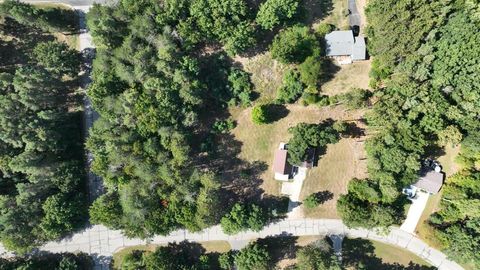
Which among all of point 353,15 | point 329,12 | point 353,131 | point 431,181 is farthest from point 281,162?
point 353,15

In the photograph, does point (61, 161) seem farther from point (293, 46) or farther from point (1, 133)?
point (293, 46)

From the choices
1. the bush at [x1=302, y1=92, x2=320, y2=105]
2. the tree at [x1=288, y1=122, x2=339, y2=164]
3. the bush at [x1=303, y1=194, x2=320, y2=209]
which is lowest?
the bush at [x1=303, y1=194, x2=320, y2=209]

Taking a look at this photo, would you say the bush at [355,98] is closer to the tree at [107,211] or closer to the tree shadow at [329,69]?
the tree shadow at [329,69]

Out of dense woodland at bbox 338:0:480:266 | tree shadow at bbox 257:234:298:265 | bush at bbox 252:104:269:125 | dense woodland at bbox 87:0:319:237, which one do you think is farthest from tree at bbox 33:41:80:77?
dense woodland at bbox 338:0:480:266

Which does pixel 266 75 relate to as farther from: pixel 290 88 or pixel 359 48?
pixel 359 48

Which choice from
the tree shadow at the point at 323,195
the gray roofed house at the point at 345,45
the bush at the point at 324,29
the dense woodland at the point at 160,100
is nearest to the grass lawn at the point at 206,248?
the dense woodland at the point at 160,100

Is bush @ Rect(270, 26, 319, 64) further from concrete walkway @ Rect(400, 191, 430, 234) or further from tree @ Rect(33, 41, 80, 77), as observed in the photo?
tree @ Rect(33, 41, 80, 77)
